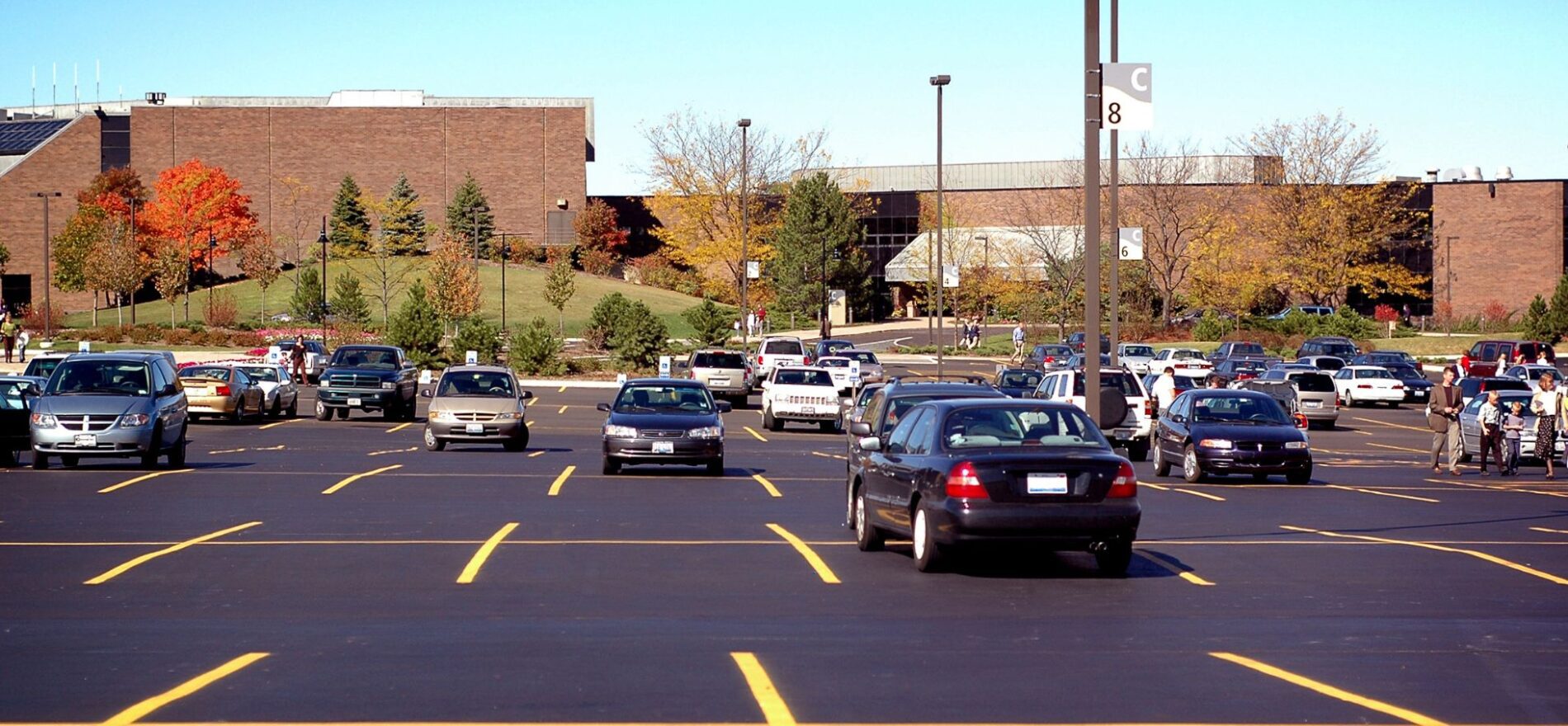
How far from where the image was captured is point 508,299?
10506 cm

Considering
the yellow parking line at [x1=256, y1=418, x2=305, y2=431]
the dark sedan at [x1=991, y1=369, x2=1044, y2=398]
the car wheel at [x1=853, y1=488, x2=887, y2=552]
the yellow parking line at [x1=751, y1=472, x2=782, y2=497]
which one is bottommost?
the yellow parking line at [x1=256, y1=418, x2=305, y2=431]

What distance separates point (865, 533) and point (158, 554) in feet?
21.5

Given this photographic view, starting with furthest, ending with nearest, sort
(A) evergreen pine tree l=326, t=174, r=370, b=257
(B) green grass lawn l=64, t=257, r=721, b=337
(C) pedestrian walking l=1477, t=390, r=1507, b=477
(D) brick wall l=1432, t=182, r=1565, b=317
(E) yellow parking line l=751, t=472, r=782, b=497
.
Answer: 1. (A) evergreen pine tree l=326, t=174, r=370, b=257
2. (D) brick wall l=1432, t=182, r=1565, b=317
3. (B) green grass lawn l=64, t=257, r=721, b=337
4. (C) pedestrian walking l=1477, t=390, r=1507, b=477
5. (E) yellow parking line l=751, t=472, r=782, b=497

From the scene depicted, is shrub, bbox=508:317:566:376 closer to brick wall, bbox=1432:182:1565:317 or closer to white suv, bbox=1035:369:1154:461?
white suv, bbox=1035:369:1154:461

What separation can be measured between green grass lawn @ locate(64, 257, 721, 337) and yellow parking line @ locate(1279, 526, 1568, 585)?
76.0m

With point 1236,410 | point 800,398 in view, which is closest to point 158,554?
point 1236,410

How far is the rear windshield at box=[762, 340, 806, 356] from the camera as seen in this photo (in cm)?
5519

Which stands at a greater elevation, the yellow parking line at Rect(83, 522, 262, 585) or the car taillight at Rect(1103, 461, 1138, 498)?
the car taillight at Rect(1103, 461, 1138, 498)

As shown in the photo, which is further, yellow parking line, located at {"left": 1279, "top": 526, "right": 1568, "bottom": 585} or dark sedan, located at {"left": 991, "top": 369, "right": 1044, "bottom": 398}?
dark sedan, located at {"left": 991, "top": 369, "right": 1044, "bottom": 398}

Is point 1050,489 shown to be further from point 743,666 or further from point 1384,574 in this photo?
point 743,666

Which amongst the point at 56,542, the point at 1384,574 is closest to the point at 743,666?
the point at 1384,574

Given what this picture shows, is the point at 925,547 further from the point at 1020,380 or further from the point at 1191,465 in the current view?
the point at 1020,380

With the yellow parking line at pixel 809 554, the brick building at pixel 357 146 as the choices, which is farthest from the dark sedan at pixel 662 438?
the brick building at pixel 357 146

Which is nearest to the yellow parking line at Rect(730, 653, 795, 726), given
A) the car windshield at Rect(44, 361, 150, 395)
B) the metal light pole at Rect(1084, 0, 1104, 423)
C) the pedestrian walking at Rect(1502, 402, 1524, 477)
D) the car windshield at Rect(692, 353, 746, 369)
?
the metal light pole at Rect(1084, 0, 1104, 423)
